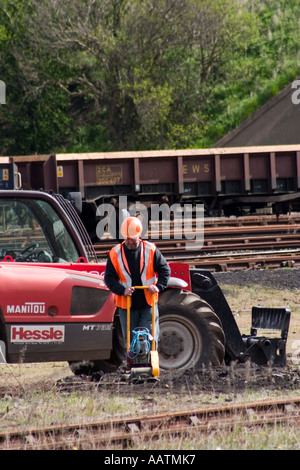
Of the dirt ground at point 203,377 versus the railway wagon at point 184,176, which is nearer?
the dirt ground at point 203,377

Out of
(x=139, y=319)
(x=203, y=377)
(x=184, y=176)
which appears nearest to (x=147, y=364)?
(x=139, y=319)

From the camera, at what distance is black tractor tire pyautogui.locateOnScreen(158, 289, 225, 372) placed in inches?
300

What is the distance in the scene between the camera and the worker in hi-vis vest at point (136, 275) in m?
7.05

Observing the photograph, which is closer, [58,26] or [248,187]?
[248,187]

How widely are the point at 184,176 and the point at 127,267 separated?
45.6ft

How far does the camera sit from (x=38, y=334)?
710 cm

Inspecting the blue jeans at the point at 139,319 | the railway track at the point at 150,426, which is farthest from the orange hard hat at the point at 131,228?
the railway track at the point at 150,426

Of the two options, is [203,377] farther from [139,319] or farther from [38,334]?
[38,334]

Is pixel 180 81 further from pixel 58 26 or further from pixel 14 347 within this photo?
pixel 14 347

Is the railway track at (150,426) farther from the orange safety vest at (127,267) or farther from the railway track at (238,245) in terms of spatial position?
the railway track at (238,245)

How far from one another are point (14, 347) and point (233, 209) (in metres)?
15.6

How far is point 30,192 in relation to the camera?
7.32 metres

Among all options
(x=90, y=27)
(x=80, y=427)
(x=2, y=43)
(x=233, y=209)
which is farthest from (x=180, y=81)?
(x=80, y=427)

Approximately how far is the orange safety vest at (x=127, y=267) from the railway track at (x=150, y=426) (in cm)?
130
